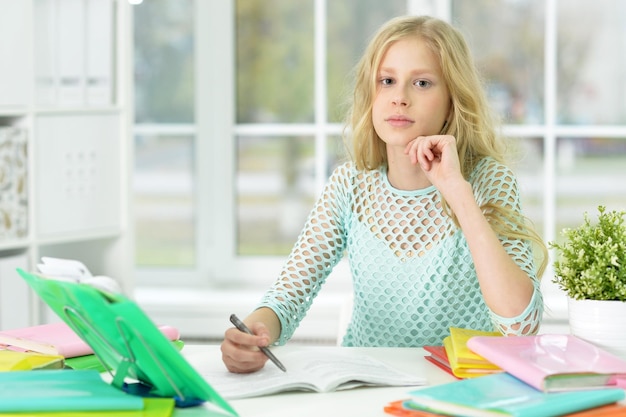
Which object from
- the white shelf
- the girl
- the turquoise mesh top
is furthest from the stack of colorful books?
the white shelf

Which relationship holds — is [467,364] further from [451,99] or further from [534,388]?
[451,99]

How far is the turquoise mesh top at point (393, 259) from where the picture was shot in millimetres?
2143

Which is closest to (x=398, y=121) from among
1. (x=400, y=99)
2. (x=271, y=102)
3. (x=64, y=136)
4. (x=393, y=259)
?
(x=400, y=99)

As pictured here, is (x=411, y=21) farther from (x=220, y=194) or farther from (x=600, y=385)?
(x=220, y=194)

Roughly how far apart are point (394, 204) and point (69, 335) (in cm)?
81

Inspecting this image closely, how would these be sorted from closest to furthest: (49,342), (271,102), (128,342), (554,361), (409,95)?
(128,342)
(554,361)
(49,342)
(409,95)
(271,102)

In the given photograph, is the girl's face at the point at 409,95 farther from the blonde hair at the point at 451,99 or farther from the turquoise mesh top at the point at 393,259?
the turquoise mesh top at the point at 393,259

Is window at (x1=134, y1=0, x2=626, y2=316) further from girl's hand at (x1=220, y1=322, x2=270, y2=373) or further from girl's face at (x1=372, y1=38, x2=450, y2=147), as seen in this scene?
girl's hand at (x1=220, y1=322, x2=270, y2=373)

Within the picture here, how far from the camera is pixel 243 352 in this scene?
5.29ft

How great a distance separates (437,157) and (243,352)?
650 millimetres

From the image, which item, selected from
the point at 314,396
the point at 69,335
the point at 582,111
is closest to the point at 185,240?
Result: the point at 582,111

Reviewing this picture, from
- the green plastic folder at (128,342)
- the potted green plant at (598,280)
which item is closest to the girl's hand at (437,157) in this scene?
the potted green plant at (598,280)

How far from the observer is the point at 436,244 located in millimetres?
2172

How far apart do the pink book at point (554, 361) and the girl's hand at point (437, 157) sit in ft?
1.47
